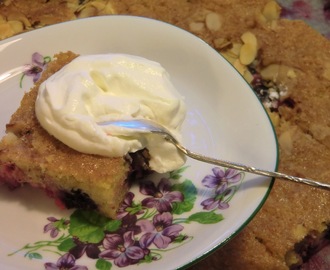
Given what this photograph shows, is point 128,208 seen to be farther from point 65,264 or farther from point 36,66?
point 36,66

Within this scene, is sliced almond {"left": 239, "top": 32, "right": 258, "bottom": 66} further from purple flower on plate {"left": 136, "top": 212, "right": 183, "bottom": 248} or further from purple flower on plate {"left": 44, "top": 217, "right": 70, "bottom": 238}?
purple flower on plate {"left": 44, "top": 217, "right": 70, "bottom": 238}

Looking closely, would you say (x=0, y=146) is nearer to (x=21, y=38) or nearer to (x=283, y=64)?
(x=21, y=38)

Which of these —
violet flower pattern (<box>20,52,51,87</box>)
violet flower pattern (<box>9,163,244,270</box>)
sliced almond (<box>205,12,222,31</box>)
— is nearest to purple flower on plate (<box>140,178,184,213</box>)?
violet flower pattern (<box>9,163,244,270</box>)

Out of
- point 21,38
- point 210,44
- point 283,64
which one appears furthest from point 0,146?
point 283,64

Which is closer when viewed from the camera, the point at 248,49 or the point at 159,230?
the point at 159,230

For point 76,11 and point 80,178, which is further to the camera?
point 76,11

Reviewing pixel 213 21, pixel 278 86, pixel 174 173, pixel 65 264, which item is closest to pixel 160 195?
pixel 174 173

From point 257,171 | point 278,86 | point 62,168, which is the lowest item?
point 278,86
